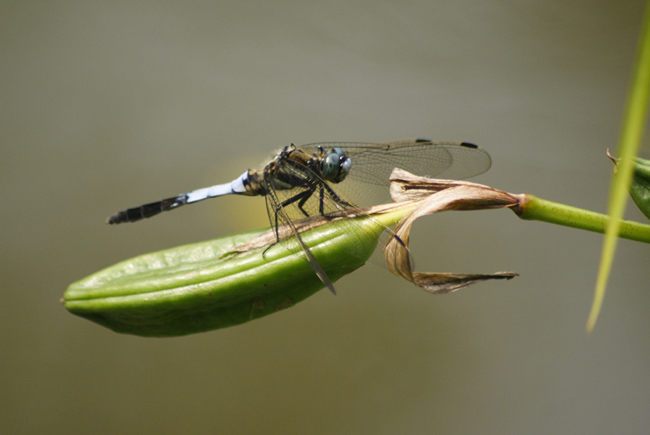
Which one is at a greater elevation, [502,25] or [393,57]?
[502,25]

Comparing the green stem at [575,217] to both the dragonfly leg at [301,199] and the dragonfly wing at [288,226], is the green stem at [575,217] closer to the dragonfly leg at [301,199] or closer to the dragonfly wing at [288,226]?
the dragonfly wing at [288,226]

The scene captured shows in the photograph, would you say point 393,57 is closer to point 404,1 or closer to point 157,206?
point 404,1

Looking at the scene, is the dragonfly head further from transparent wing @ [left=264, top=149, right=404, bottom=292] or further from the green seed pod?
the green seed pod

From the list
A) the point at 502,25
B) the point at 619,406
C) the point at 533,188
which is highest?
the point at 502,25

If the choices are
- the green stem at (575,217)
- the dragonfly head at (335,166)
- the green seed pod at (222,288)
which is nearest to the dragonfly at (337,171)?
the dragonfly head at (335,166)

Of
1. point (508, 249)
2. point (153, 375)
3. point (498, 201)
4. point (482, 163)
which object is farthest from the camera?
point (508, 249)

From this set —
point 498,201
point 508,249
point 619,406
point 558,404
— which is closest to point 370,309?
point 508,249
